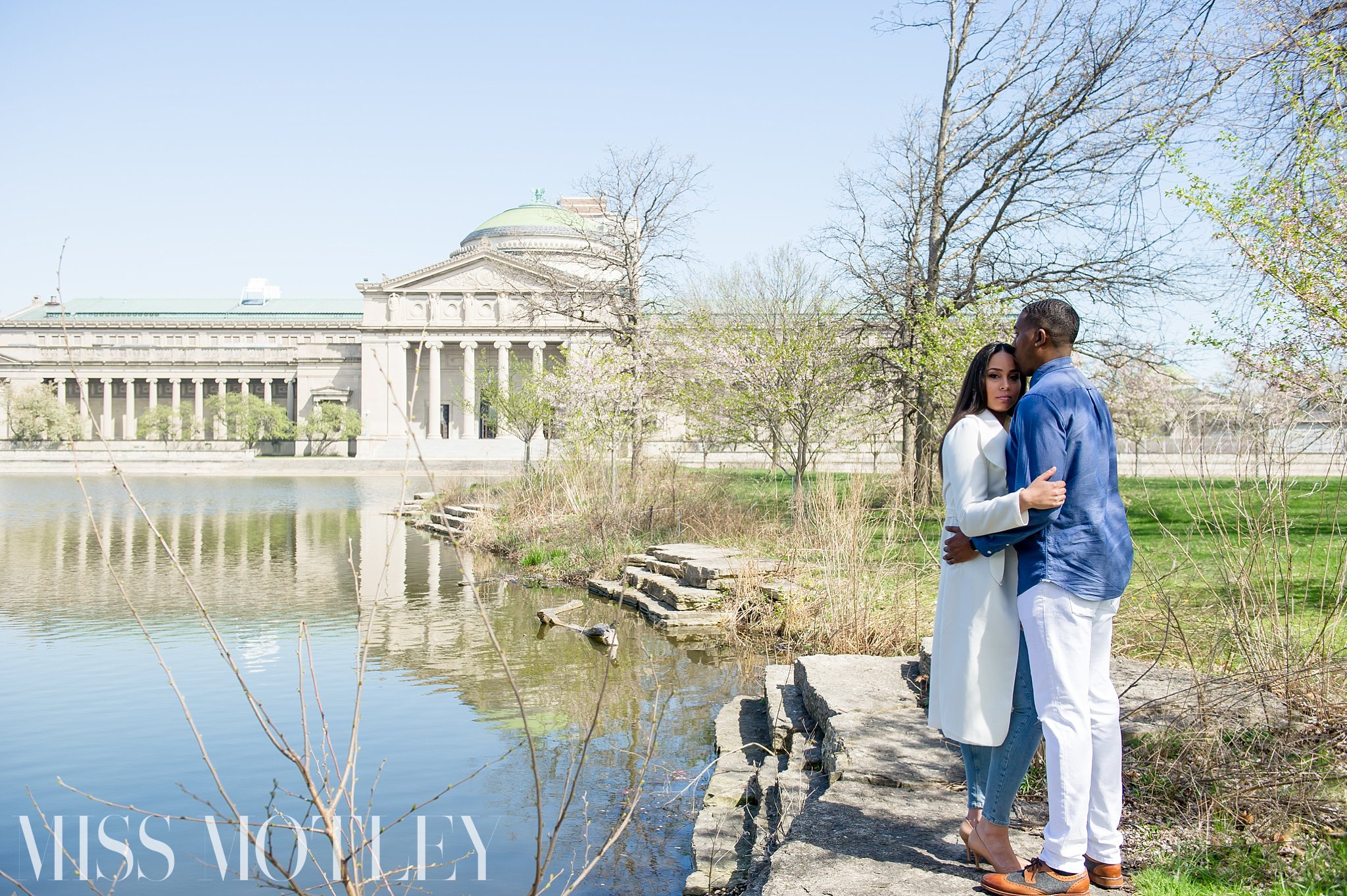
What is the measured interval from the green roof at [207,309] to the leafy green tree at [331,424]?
2000cm

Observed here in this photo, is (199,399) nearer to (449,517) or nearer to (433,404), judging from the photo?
(433,404)

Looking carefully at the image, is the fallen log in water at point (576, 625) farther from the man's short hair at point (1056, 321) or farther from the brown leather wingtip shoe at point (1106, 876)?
the man's short hair at point (1056, 321)

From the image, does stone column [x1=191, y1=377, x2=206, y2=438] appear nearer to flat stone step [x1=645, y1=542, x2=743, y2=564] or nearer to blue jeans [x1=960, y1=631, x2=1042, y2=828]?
flat stone step [x1=645, y1=542, x2=743, y2=564]

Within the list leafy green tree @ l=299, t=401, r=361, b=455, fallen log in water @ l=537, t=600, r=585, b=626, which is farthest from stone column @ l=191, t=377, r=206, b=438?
fallen log in water @ l=537, t=600, r=585, b=626

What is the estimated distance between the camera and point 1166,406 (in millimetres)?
30969

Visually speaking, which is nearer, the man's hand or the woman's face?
the man's hand

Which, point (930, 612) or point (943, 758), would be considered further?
point (930, 612)

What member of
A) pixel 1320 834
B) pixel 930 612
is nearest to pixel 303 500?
pixel 930 612

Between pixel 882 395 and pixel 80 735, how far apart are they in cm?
1443

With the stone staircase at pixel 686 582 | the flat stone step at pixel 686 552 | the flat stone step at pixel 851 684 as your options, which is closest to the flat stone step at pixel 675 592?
the stone staircase at pixel 686 582

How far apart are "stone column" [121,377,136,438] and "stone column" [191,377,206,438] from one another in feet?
13.8

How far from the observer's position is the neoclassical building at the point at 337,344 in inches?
2432

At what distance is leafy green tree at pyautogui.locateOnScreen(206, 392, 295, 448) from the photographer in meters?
62.8

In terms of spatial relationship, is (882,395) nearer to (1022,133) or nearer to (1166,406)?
(1022,133)
